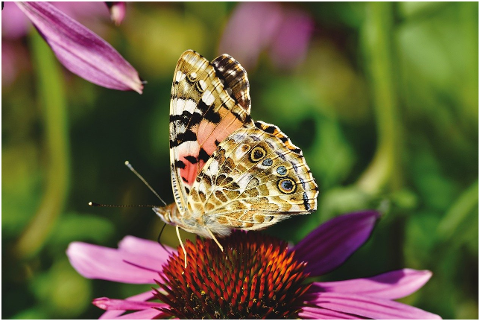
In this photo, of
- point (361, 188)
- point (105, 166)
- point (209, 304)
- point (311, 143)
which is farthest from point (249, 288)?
point (105, 166)

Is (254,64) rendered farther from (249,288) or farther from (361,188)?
(249,288)

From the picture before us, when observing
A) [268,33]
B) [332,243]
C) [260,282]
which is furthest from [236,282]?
[268,33]

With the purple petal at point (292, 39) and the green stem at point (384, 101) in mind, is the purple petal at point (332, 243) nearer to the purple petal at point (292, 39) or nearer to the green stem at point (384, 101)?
the green stem at point (384, 101)

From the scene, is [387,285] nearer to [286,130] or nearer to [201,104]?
[201,104]

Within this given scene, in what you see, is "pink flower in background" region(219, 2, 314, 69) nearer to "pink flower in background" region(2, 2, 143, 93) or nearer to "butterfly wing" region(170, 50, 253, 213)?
"butterfly wing" region(170, 50, 253, 213)

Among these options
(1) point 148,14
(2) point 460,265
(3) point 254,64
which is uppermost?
(1) point 148,14

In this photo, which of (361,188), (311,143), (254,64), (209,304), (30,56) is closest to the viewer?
(209,304)
